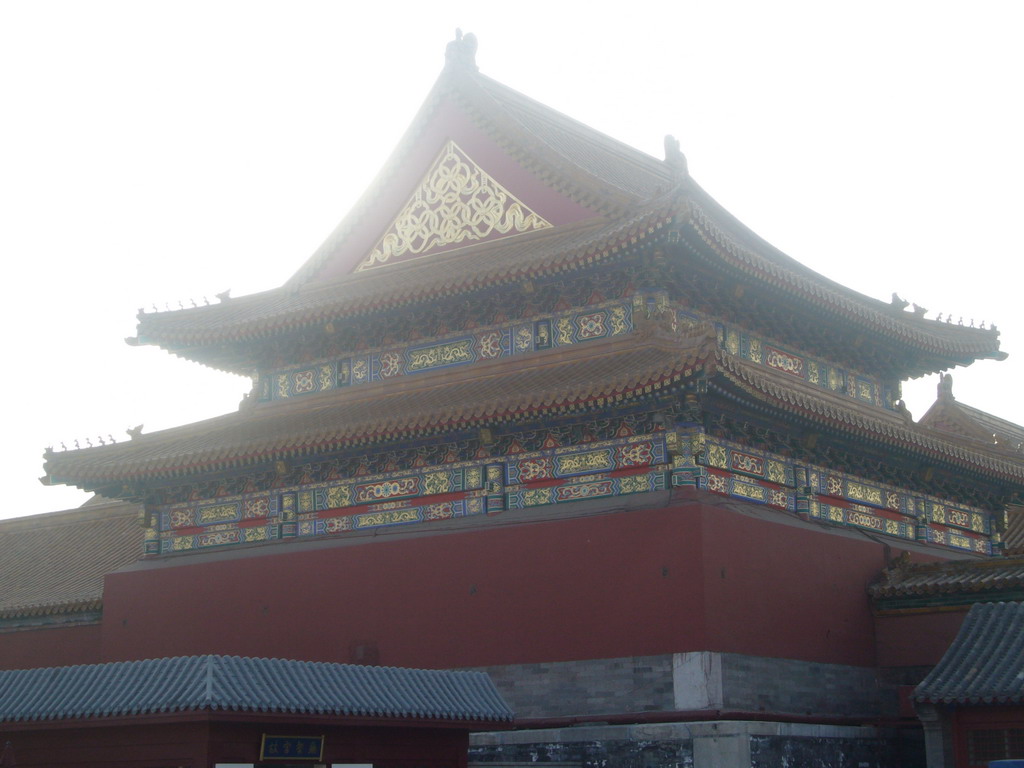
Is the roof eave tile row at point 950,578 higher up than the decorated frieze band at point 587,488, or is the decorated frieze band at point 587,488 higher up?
the decorated frieze band at point 587,488

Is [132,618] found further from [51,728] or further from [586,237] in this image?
[586,237]

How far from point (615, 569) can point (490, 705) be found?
2.78 m

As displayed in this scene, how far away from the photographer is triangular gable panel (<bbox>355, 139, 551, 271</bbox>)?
997 inches

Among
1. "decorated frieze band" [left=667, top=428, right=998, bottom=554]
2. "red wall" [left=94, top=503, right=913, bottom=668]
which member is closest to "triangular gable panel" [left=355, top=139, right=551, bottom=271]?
"decorated frieze band" [left=667, top=428, right=998, bottom=554]

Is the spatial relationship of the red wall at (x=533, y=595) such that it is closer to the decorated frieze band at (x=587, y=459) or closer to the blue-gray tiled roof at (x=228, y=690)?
the decorated frieze band at (x=587, y=459)

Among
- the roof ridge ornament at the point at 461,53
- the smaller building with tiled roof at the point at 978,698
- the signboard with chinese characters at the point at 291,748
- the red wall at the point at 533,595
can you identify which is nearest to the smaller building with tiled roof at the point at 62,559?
the red wall at the point at 533,595

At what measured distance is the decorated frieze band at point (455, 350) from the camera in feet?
75.9

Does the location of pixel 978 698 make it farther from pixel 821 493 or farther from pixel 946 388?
pixel 946 388

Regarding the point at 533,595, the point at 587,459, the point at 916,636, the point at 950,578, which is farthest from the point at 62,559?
the point at 950,578

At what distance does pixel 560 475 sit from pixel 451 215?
21.1 feet

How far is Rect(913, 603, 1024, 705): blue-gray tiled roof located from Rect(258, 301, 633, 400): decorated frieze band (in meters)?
6.90

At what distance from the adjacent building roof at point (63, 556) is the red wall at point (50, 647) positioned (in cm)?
44

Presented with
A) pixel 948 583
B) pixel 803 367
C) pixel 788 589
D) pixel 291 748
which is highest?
pixel 803 367

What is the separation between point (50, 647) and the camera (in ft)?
90.5
